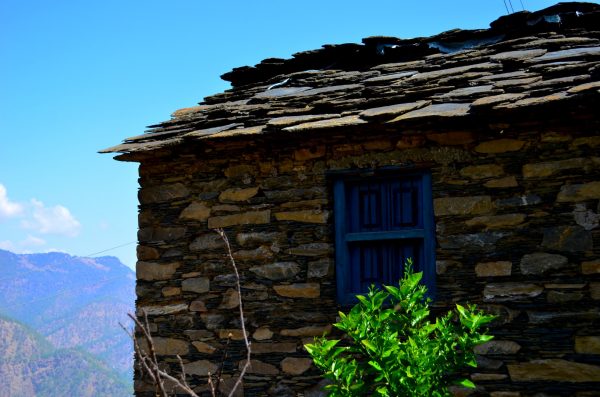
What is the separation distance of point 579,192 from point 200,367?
Answer: 3.31 m

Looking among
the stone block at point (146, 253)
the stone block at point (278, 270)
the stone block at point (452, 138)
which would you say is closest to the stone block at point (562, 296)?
the stone block at point (452, 138)

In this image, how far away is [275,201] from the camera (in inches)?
279

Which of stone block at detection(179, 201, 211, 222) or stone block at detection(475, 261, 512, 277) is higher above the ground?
stone block at detection(179, 201, 211, 222)

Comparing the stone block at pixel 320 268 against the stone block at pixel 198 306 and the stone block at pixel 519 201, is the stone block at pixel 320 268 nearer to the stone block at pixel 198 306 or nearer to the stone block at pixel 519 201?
the stone block at pixel 198 306

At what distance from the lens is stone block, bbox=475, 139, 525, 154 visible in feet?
20.9

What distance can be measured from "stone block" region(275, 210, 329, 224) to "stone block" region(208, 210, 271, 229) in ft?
0.36

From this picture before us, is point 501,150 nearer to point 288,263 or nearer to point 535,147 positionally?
point 535,147

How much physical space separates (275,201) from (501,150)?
1852 mm

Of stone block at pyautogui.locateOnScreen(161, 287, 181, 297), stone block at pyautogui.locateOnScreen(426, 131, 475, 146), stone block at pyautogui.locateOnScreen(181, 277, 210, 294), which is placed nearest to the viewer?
stone block at pyautogui.locateOnScreen(426, 131, 475, 146)

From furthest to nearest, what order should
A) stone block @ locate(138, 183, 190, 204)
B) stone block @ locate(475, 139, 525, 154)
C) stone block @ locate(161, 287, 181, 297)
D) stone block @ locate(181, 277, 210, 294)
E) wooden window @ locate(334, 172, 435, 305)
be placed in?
stone block @ locate(138, 183, 190, 204), stone block @ locate(161, 287, 181, 297), stone block @ locate(181, 277, 210, 294), wooden window @ locate(334, 172, 435, 305), stone block @ locate(475, 139, 525, 154)

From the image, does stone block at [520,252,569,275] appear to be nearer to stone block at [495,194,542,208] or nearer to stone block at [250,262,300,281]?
stone block at [495,194,542,208]

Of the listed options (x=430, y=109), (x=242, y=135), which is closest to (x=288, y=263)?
(x=242, y=135)

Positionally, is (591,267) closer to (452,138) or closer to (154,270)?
(452,138)

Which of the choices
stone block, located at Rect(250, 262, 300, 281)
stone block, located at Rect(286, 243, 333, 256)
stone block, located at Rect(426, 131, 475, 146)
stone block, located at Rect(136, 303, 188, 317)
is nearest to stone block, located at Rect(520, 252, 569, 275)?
stone block, located at Rect(426, 131, 475, 146)
